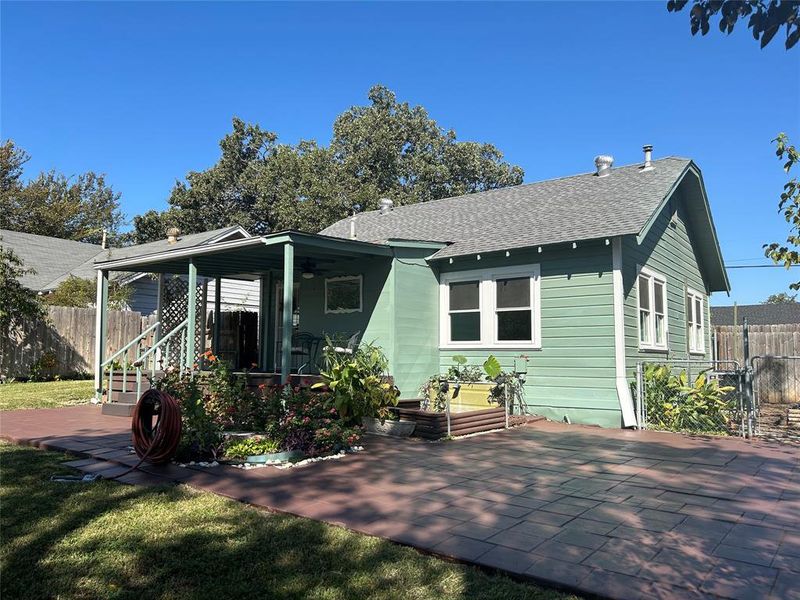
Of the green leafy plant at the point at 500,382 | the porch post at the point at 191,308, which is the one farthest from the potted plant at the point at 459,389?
the porch post at the point at 191,308

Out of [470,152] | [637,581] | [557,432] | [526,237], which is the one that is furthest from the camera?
[470,152]

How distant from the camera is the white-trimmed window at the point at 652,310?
10.2 m

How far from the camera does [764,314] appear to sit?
27516 millimetres

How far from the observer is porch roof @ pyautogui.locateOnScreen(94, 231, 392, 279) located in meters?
8.34

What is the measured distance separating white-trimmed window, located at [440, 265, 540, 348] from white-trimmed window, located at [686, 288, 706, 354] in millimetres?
5343

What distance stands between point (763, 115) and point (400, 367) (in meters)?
7.93

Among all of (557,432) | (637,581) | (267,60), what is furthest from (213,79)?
(637,581)

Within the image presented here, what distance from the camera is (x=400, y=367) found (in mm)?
10188

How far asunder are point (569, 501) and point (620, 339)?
4773 millimetres

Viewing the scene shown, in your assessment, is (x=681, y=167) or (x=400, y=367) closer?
(x=400, y=367)

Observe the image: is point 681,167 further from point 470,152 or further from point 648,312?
point 470,152

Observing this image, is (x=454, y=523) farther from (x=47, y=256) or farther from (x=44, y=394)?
(x=47, y=256)

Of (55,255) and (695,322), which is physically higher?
(55,255)

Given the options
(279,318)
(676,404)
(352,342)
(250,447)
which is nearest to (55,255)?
(279,318)
